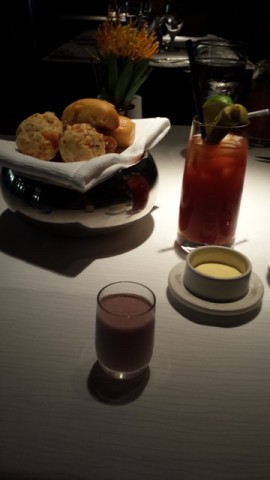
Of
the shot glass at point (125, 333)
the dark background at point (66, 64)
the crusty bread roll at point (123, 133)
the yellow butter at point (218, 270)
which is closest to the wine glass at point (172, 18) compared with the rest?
the dark background at point (66, 64)

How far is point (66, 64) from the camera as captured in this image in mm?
1958

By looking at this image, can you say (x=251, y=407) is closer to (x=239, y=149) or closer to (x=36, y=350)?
(x=36, y=350)

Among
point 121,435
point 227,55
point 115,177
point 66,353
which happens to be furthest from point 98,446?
point 227,55

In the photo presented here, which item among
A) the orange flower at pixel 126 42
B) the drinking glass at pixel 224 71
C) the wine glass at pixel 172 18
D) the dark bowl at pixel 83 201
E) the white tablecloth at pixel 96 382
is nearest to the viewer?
the white tablecloth at pixel 96 382

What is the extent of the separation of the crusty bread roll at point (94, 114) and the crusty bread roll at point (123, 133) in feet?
0.06

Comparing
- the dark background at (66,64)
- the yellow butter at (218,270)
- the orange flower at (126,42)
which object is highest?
the orange flower at (126,42)

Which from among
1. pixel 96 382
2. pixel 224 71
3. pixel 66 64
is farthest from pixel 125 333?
pixel 66 64

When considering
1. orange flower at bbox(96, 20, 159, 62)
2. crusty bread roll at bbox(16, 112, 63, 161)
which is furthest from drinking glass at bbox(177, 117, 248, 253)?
orange flower at bbox(96, 20, 159, 62)

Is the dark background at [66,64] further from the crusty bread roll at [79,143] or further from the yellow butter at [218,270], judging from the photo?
the yellow butter at [218,270]

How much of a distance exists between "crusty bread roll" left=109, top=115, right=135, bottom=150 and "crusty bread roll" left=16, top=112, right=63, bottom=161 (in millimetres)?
100

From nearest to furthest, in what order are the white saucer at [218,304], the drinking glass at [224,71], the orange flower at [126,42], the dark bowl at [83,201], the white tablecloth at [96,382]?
the white tablecloth at [96,382], the white saucer at [218,304], the dark bowl at [83,201], the orange flower at [126,42], the drinking glass at [224,71]

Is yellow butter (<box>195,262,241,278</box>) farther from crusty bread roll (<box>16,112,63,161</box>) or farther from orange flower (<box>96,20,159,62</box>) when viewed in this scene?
orange flower (<box>96,20,159,62</box>)

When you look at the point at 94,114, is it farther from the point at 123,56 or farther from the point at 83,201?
the point at 123,56

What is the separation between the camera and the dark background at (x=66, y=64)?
200cm
